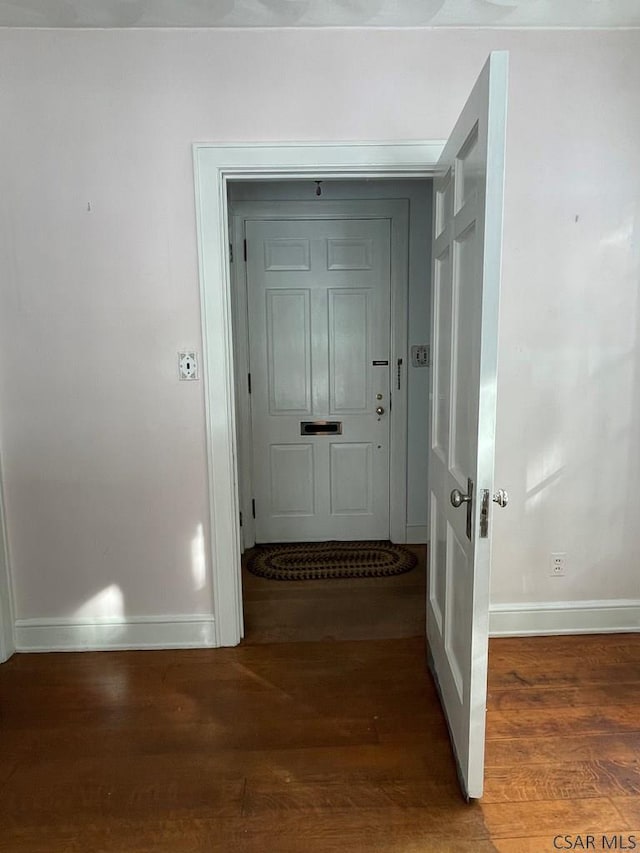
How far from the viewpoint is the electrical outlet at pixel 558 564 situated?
7.93 feet

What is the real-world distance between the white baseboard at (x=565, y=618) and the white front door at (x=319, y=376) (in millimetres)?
1205

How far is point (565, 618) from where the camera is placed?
8.02 ft

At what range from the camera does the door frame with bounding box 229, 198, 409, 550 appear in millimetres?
3256

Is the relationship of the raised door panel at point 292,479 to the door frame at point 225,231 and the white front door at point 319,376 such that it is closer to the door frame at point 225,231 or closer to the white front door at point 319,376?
the white front door at point 319,376

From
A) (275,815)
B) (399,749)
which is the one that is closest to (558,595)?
(399,749)

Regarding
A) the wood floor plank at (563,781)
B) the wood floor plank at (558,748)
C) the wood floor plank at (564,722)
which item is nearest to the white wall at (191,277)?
the wood floor plank at (564,722)

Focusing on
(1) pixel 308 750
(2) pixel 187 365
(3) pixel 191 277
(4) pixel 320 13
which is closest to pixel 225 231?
(3) pixel 191 277

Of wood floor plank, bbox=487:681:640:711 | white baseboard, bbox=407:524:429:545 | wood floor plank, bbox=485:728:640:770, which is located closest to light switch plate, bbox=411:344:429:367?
white baseboard, bbox=407:524:429:545

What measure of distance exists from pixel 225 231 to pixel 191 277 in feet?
0.76

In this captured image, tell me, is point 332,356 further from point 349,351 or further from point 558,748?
point 558,748

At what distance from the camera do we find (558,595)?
2.44 meters

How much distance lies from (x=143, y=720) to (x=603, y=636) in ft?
6.49

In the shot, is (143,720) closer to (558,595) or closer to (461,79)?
(558,595)

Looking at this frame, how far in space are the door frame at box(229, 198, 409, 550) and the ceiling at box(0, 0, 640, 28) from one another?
123 cm
